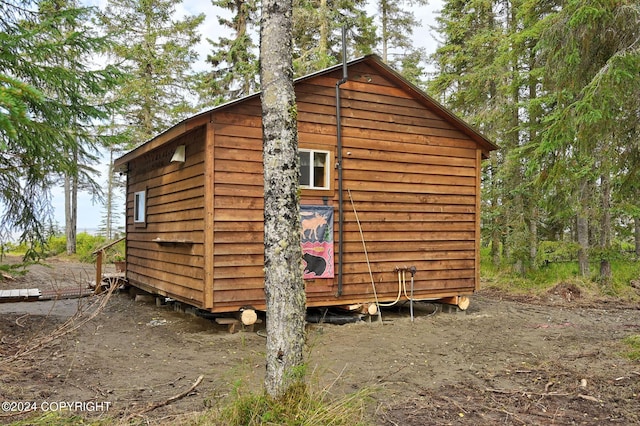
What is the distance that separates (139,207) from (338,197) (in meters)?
5.05

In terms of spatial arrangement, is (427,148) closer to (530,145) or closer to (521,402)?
(530,145)

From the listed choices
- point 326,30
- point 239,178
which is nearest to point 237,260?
point 239,178

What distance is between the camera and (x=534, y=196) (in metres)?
12.9

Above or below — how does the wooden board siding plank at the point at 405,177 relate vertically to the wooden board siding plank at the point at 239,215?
above

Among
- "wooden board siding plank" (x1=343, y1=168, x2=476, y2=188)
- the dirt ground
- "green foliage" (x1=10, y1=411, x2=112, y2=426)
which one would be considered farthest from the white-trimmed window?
"green foliage" (x1=10, y1=411, x2=112, y2=426)

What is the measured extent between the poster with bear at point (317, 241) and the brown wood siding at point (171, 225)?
1.64 meters

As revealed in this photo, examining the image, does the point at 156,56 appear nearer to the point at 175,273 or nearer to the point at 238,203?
the point at 175,273

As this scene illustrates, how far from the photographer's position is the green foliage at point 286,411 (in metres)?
3.05

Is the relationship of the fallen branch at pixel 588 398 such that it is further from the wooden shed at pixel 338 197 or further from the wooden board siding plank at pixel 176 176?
the wooden board siding plank at pixel 176 176

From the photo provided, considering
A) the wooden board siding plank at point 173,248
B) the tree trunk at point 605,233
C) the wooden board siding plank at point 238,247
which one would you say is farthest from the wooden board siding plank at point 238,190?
the tree trunk at point 605,233

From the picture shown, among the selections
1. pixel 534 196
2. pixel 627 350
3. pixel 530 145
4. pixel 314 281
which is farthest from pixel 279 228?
pixel 534 196

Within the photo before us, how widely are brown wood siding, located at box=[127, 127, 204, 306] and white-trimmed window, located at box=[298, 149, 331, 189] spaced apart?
162 cm

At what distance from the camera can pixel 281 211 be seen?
3441 millimetres

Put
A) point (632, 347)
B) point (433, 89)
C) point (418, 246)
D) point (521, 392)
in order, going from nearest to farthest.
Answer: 1. point (521, 392)
2. point (632, 347)
3. point (418, 246)
4. point (433, 89)
